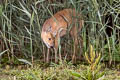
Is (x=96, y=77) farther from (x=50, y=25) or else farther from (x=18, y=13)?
(x=18, y=13)

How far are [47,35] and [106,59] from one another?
1269 millimetres

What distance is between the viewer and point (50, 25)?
228 inches

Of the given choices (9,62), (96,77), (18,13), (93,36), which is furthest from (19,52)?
(96,77)

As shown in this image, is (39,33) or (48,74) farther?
(39,33)

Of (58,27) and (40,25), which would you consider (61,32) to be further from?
(40,25)

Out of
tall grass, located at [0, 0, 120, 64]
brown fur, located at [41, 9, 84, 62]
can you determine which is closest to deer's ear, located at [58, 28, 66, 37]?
brown fur, located at [41, 9, 84, 62]

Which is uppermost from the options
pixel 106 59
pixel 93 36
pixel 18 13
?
pixel 18 13

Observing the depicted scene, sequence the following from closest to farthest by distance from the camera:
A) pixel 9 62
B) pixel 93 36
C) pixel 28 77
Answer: pixel 28 77 → pixel 93 36 → pixel 9 62

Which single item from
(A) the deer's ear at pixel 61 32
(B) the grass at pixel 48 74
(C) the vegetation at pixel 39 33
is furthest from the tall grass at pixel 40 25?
(B) the grass at pixel 48 74

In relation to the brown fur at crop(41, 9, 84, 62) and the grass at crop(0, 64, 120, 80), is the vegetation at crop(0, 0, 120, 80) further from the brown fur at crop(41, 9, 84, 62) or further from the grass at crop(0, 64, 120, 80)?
the brown fur at crop(41, 9, 84, 62)

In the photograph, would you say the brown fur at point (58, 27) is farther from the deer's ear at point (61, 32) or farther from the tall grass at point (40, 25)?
the tall grass at point (40, 25)

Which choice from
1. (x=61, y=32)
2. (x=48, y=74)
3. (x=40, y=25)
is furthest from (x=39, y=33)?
(x=48, y=74)

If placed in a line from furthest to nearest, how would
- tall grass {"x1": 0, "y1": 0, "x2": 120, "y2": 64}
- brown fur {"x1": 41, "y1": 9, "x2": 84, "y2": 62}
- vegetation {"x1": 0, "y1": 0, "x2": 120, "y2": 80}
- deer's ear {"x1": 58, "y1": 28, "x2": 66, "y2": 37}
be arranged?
deer's ear {"x1": 58, "y1": 28, "x2": 66, "y2": 37}, brown fur {"x1": 41, "y1": 9, "x2": 84, "y2": 62}, tall grass {"x1": 0, "y1": 0, "x2": 120, "y2": 64}, vegetation {"x1": 0, "y1": 0, "x2": 120, "y2": 80}

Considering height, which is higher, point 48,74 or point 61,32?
point 61,32
